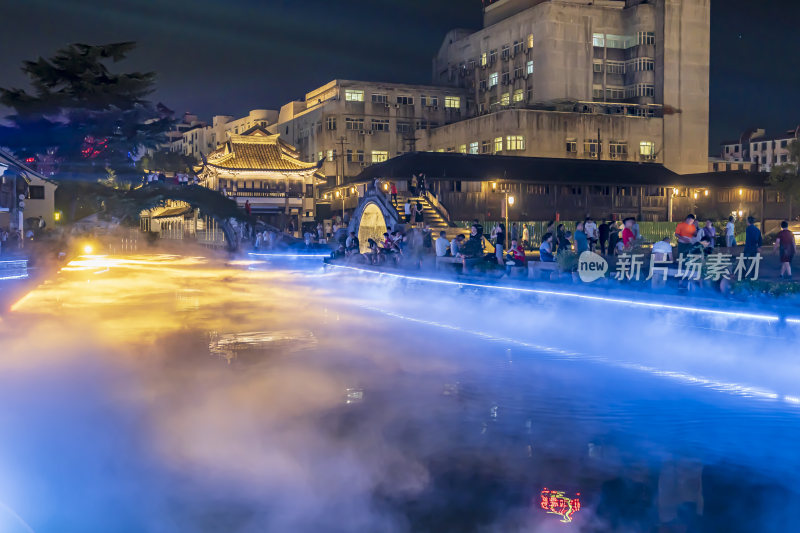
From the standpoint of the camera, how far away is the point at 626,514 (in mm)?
5273

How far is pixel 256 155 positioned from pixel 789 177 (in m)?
40.5

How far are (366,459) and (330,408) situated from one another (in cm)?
184

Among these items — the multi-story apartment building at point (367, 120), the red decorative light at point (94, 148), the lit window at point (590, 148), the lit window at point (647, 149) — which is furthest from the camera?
the multi-story apartment building at point (367, 120)

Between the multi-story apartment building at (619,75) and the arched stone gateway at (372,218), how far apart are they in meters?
26.7

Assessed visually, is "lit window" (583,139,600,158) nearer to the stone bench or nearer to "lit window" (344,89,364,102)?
"lit window" (344,89,364,102)

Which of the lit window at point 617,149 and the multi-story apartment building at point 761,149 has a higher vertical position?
the multi-story apartment building at point 761,149

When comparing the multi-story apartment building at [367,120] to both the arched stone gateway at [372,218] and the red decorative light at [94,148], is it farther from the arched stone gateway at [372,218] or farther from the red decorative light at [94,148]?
the arched stone gateway at [372,218]

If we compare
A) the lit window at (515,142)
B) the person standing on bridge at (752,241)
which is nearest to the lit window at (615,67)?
the lit window at (515,142)

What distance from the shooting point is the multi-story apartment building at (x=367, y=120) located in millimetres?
75625

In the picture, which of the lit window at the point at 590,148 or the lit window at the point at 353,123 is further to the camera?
the lit window at the point at 353,123

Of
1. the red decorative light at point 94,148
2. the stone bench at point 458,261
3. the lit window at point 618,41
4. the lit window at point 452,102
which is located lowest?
the stone bench at point 458,261

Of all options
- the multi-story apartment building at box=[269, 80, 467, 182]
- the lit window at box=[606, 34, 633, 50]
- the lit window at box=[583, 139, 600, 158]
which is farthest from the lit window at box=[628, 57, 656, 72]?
the multi-story apartment building at box=[269, 80, 467, 182]

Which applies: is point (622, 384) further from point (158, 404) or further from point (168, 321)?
point (168, 321)

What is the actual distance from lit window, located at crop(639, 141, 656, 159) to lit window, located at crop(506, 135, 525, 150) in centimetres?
1260
